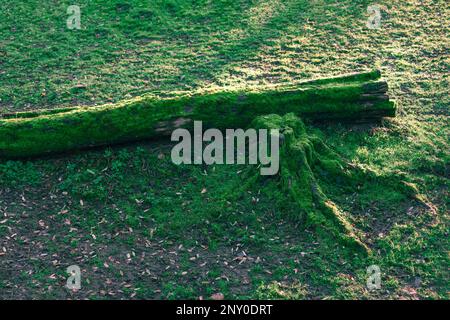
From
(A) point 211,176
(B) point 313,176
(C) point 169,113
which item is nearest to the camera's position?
(B) point 313,176

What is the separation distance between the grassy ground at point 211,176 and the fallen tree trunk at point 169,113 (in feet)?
0.93

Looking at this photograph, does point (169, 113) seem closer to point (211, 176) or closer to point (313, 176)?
point (211, 176)

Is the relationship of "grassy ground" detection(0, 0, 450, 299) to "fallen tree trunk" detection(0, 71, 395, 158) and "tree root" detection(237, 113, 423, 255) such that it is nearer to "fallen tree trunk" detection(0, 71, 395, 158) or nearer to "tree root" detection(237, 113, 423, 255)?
"tree root" detection(237, 113, 423, 255)

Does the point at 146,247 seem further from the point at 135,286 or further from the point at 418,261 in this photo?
the point at 418,261

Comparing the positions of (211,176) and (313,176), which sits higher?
(211,176)

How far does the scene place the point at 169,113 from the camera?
8.68m

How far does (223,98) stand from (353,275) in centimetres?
329

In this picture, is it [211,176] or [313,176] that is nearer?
[313,176]

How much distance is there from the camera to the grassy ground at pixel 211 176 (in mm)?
7109

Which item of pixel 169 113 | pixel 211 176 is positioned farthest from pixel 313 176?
pixel 169 113

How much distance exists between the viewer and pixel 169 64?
11.3 meters

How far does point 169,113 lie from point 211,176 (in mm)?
1127

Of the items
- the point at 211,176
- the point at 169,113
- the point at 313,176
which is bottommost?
the point at 313,176

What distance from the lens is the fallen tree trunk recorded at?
8.63 metres
